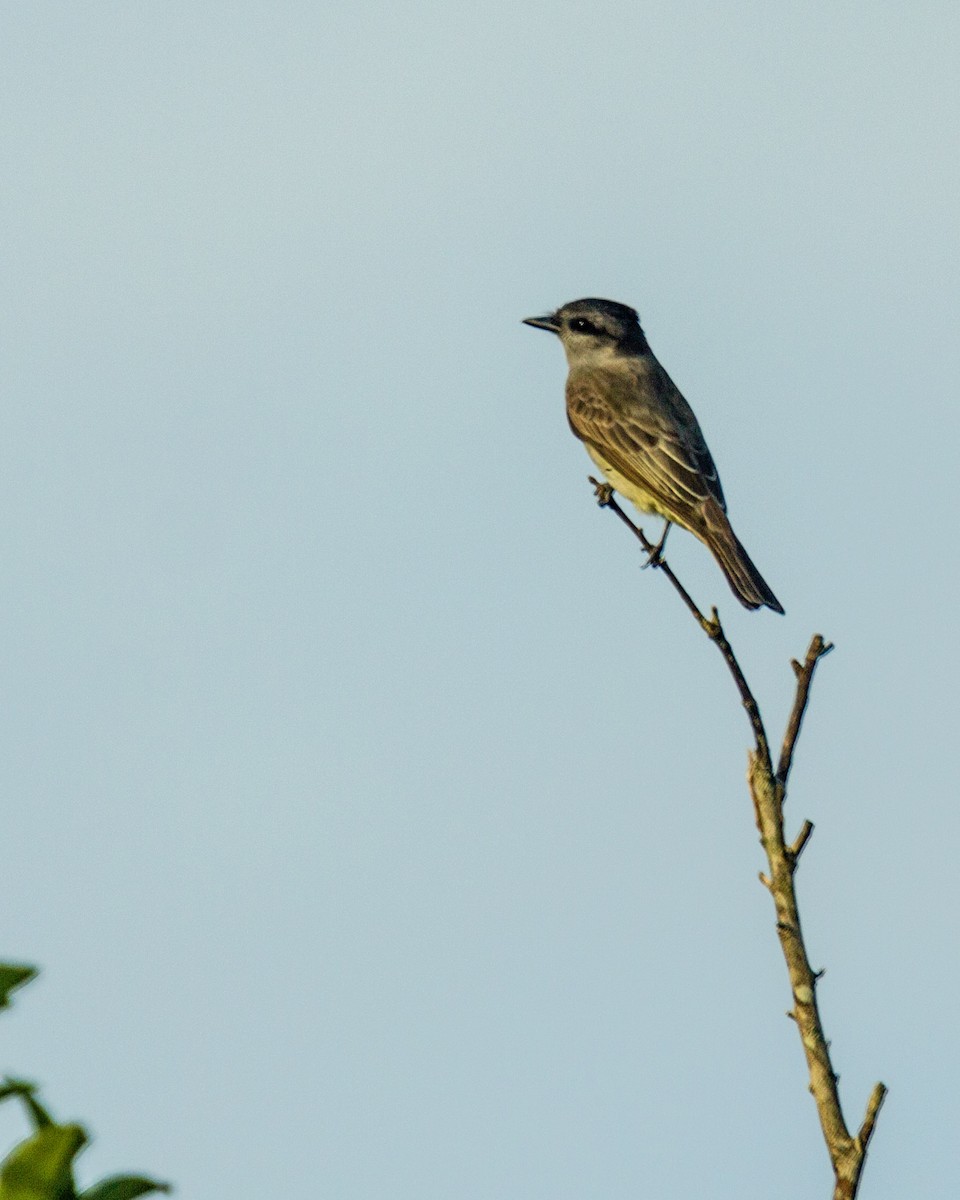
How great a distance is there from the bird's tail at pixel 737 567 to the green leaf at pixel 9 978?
11719 mm

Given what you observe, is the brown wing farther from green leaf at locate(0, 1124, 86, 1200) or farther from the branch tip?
green leaf at locate(0, 1124, 86, 1200)

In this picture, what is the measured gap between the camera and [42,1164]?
2.41 m

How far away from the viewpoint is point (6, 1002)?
8.22 ft

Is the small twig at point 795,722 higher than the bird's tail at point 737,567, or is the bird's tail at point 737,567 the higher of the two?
the bird's tail at point 737,567

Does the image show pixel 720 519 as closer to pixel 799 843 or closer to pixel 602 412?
pixel 602 412

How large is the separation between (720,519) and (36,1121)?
44.6 feet

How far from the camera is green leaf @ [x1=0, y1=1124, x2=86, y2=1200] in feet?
7.73

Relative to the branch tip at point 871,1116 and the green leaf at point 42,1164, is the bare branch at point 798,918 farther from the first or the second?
the green leaf at point 42,1164

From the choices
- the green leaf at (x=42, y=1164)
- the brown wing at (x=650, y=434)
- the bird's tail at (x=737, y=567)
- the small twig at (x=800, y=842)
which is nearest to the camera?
the green leaf at (x=42, y=1164)

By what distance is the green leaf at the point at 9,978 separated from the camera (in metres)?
2.51

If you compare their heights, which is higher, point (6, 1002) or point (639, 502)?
point (639, 502)

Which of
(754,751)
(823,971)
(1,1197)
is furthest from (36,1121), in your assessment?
(754,751)

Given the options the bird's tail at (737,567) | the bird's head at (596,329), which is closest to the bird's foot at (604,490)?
the bird's tail at (737,567)

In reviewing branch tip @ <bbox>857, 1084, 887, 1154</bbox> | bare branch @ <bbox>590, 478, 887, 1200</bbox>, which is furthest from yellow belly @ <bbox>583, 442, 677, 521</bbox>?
branch tip @ <bbox>857, 1084, 887, 1154</bbox>
